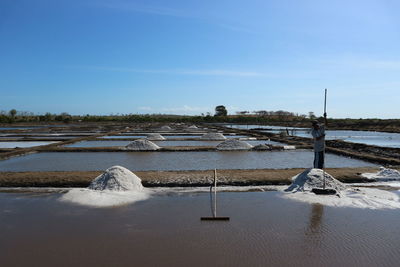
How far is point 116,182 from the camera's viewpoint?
5836mm

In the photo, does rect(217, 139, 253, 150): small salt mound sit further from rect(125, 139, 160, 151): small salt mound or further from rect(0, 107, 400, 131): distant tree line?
rect(0, 107, 400, 131): distant tree line

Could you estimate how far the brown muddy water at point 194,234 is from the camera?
10.8 ft

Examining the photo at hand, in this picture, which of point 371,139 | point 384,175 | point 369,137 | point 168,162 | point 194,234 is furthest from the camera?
point 369,137

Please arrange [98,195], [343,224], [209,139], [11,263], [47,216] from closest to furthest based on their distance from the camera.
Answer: [11,263], [343,224], [47,216], [98,195], [209,139]

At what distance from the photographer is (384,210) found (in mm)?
4883

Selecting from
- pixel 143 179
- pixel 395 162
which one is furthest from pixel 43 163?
pixel 395 162

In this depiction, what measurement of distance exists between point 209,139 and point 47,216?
47.6 feet

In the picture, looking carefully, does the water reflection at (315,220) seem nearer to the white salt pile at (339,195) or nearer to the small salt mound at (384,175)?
the white salt pile at (339,195)

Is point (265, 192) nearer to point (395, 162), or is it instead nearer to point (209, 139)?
point (395, 162)

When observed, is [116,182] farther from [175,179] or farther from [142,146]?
[142,146]

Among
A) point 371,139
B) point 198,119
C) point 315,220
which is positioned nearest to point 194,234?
point 315,220

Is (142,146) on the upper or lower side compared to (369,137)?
upper

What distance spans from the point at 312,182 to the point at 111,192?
3558 mm

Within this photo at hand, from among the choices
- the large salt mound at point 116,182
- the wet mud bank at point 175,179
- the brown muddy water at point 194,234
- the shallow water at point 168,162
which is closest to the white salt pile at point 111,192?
the large salt mound at point 116,182
